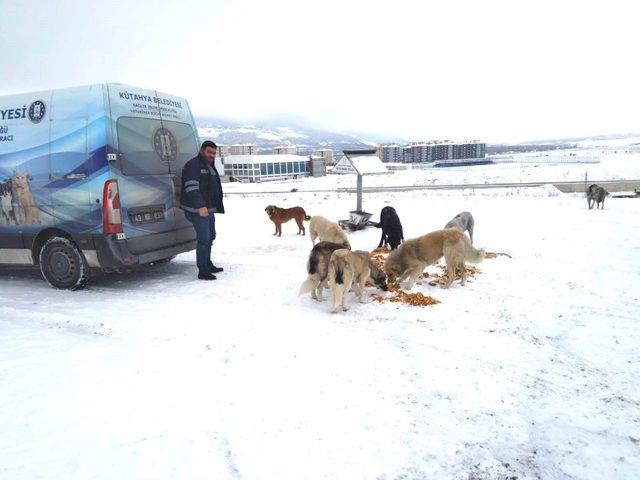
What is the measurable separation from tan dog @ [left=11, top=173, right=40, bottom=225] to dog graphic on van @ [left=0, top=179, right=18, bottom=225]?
123 millimetres

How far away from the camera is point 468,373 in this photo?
3.85 meters

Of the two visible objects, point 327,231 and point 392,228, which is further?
point 392,228

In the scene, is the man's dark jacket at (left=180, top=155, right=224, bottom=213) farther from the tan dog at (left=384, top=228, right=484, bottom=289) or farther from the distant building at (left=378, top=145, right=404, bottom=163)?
the distant building at (left=378, top=145, right=404, bottom=163)

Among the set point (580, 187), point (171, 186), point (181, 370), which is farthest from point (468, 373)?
point (580, 187)

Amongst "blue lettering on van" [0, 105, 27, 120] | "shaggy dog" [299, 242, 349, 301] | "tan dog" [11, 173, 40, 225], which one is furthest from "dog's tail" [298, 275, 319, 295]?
"blue lettering on van" [0, 105, 27, 120]

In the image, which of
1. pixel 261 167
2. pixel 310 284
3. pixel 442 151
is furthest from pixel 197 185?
pixel 442 151

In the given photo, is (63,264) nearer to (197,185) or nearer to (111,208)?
(111,208)

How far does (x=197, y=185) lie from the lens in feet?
22.0

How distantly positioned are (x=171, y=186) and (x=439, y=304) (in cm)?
503

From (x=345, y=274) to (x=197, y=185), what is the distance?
10.3 ft

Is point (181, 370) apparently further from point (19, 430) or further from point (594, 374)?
point (594, 374)

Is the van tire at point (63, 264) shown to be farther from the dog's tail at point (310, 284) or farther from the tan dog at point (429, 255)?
the tan dog at point (429, 255)

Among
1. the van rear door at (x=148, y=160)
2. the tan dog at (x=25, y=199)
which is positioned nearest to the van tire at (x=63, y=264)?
the tan dog at (x=25, y=199)

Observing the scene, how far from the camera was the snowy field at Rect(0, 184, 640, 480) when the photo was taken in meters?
2.72
